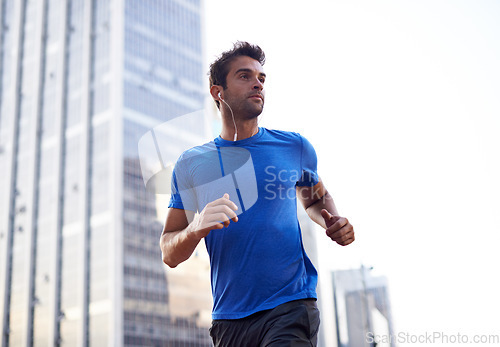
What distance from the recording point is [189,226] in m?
2.08

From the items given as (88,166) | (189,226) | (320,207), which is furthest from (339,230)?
(88,166)

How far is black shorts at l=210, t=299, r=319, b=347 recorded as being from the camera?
2.08m

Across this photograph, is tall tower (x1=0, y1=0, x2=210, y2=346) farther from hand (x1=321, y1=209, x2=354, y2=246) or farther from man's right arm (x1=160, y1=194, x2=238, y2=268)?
hand (x1=321, y1=209, x2=354, y2=246)

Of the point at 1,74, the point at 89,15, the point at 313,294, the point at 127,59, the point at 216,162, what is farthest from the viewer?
the point at 1,74

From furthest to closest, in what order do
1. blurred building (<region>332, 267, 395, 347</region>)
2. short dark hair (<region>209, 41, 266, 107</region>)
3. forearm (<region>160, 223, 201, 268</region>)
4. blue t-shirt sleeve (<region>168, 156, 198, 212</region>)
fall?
blurred building (<region>332, 267, 395, 347</region>) → short dark hair (<region>209, 41, 266, 107</region>) → blue t-shirt sleeve (<region>168, 156, 198, 212</region>) → forearm (<region>160, 223, 201, 268</region>)

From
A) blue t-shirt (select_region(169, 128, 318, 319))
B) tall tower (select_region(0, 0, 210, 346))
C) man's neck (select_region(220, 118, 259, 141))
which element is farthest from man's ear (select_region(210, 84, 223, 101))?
tall tower (select_region(0, 0, 210, 346))

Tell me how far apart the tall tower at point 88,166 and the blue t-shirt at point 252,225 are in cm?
6270

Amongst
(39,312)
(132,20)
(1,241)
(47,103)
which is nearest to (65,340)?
(39,312)

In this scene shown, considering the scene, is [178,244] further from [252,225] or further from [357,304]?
[357,304]

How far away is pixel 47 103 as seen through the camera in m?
78.8

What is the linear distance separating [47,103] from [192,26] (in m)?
22.0

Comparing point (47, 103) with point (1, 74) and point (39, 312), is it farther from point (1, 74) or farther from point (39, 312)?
point (39, 312)

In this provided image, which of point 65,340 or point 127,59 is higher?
point 127,59

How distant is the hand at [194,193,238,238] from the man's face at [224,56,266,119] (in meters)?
0.67
